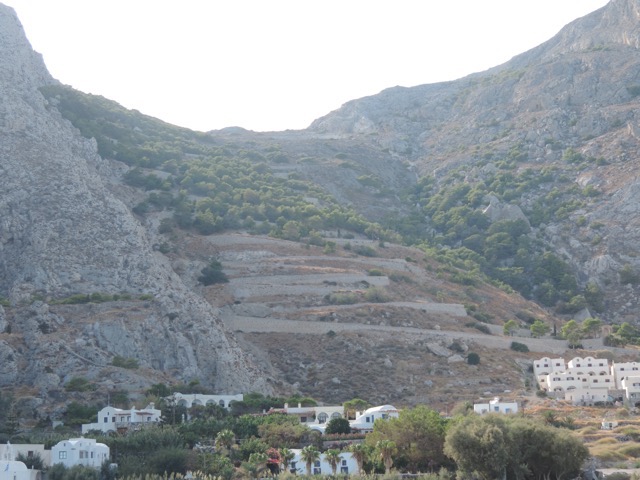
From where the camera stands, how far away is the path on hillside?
72.2 meters

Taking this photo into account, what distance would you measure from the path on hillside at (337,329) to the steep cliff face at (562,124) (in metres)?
22.1

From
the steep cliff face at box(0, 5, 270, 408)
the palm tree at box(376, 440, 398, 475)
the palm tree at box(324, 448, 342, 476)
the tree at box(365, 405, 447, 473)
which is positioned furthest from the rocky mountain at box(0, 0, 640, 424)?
the palm tree at box(376, 440, 398, 475)

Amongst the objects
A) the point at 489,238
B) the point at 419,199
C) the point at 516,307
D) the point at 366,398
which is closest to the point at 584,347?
the point at 516,307

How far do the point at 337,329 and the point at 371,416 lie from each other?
1766cm

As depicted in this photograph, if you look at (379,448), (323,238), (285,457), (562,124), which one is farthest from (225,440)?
(562,124)

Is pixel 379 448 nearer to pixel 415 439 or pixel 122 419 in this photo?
pixel 415 439

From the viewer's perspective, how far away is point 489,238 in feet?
359

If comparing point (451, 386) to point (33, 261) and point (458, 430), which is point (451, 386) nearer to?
point (458, 430)

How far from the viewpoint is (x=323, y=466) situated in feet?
Result: 156

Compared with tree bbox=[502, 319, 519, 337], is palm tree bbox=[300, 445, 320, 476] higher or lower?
lower

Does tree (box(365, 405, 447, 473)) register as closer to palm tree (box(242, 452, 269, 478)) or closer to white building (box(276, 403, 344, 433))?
palm tree (box(242, 452, 269, 478))

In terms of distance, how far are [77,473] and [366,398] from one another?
24721 mm

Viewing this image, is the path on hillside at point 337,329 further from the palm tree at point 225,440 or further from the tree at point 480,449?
the tree at point 480,449

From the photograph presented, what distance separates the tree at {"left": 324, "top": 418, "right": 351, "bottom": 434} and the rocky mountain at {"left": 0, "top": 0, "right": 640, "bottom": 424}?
10000 mm
